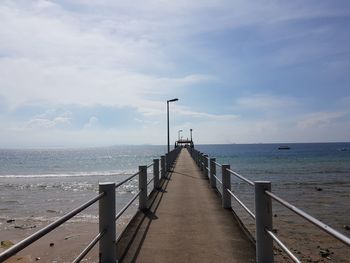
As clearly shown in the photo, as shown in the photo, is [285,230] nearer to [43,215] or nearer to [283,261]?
[283,261]

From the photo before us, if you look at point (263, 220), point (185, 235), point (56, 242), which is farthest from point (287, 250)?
point (56, 242)

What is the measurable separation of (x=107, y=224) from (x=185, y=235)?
2.26 metres

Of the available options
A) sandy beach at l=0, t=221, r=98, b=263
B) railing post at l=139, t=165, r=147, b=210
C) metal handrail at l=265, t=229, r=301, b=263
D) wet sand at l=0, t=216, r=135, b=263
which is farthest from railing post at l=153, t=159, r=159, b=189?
metal handrail at l=265, t=229, r=301, b=263

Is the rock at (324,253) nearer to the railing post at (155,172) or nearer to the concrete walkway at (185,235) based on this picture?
the concrete walkway at (185,235)

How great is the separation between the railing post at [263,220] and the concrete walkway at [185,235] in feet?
1.62

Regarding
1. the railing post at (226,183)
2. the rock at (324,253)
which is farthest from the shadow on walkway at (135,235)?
the rock at (324,253)

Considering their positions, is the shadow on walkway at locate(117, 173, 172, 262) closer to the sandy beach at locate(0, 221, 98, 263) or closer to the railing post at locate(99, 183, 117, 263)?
the railing post at locate(99, 183, 117, 263)

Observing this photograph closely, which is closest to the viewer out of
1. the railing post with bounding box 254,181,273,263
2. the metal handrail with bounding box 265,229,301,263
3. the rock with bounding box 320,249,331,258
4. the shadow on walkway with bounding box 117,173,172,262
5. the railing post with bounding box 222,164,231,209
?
the metal handrail with bounding box 265,229,301,263

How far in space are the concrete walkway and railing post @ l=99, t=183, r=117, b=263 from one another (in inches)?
16.6

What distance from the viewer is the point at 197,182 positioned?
16.6 m

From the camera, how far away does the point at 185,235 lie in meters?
7.37

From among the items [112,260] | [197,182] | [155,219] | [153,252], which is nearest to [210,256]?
[153,252]

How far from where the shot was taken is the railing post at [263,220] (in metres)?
5.30

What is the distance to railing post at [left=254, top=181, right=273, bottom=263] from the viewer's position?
17.4 ft
